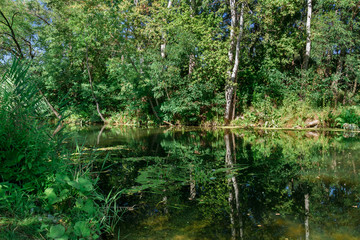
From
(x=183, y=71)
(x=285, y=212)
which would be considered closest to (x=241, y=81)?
(x=183, y=71)

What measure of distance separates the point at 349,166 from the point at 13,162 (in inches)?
216

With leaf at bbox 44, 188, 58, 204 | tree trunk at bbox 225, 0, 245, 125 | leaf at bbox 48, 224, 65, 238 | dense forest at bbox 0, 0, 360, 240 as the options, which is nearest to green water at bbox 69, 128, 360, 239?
dense forest at bbox 0, 0, 360, 240

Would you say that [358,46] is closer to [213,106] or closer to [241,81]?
[241,81]

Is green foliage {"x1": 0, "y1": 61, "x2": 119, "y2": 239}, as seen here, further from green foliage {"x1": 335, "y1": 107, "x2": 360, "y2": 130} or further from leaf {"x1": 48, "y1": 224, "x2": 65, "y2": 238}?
green foliage {"x1": 335, "y1": 107, "x2": 360, "y2": 130}

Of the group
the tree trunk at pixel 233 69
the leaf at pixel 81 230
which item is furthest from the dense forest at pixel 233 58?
the leaf at pixel 81 230

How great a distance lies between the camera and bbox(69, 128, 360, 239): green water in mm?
2330

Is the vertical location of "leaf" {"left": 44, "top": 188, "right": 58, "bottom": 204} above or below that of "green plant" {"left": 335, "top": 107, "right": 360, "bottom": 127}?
below

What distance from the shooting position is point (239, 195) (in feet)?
10.5

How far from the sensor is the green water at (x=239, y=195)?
2.33m

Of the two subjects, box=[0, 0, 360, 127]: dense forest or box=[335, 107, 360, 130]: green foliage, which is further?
box=[0, 0, 360, 127]: dense forest

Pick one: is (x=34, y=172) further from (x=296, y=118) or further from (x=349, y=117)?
(x=349, y=117)

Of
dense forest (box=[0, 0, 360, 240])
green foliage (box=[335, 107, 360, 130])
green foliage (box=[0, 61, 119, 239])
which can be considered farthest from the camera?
green foliage (box=[335, 107, 360, 130])

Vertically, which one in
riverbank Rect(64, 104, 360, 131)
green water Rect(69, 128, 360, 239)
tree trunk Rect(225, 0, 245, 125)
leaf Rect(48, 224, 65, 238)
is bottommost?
green water Rect(69, 128, 360, 239)

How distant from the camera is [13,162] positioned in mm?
2523
